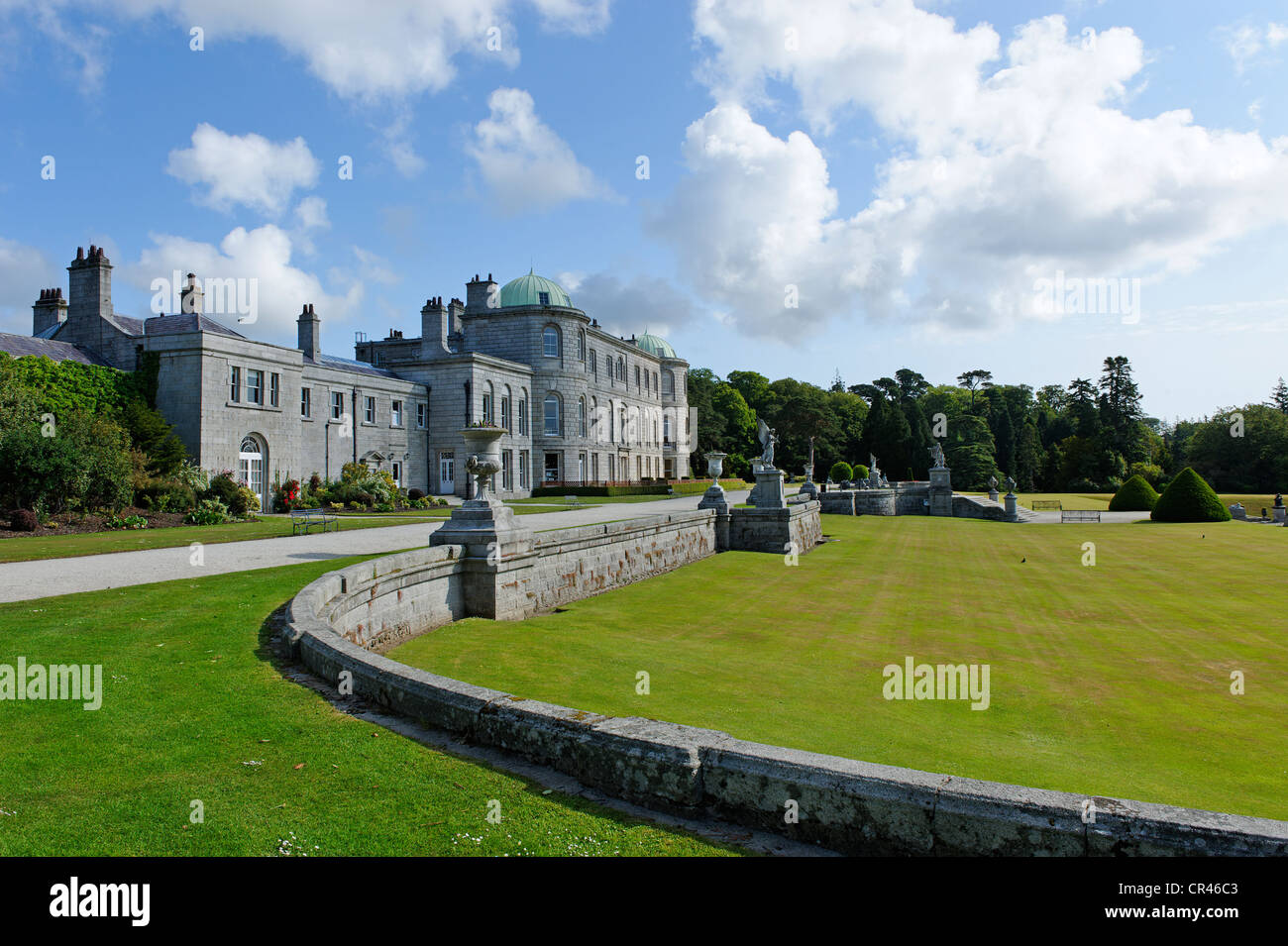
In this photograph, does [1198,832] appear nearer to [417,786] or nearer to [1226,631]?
[417,786]

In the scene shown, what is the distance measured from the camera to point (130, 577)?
10.9 m

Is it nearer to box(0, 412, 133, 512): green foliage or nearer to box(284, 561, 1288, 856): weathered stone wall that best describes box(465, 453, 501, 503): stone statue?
box(284, 561, 1288, 856): weathered stone wall

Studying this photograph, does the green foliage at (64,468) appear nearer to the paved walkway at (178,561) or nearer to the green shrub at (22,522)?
the green shrub at (22,522)

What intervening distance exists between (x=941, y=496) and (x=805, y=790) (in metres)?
45.3

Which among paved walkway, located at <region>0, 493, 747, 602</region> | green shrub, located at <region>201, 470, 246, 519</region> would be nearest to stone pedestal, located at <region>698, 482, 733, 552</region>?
paved walkway, located at <region>0, 493, 747, 602</region>

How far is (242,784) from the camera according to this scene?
13.6 ft

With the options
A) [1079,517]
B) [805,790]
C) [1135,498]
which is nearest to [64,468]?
[805,790]

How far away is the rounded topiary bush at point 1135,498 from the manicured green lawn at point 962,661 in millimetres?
24392

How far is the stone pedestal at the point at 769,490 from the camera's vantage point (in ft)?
78.5

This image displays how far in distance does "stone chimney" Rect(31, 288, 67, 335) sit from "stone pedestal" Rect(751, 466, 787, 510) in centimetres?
2975

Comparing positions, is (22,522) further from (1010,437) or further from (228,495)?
(1010,437)

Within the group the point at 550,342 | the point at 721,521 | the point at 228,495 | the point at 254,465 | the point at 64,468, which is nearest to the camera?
the point at 64,468

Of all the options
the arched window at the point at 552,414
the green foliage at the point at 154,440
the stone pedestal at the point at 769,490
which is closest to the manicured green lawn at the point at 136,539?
the green foliage at the point at 154,440
